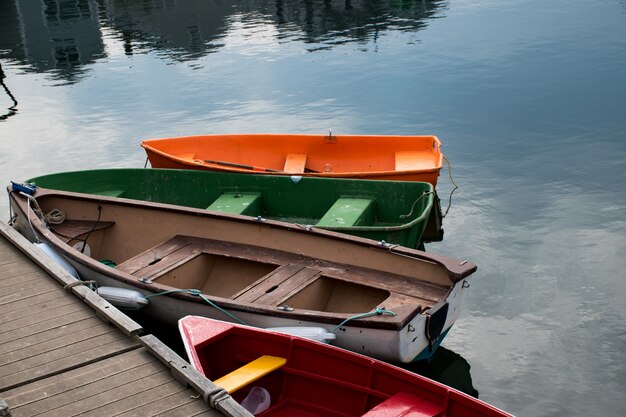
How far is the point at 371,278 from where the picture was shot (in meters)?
10.7

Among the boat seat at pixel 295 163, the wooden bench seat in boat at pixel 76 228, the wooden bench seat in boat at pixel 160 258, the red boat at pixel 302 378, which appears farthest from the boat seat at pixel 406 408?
the boat seat at pixel 295 163

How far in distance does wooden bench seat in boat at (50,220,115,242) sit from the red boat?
13.9 feet

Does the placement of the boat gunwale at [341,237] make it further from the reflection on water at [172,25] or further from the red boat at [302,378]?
the reflection on water at [172,25]

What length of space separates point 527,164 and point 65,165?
1170 cm

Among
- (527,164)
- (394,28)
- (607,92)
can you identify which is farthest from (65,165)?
(394,28)

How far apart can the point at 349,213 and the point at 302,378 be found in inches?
180

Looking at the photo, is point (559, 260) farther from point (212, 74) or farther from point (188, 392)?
point (212, 74)

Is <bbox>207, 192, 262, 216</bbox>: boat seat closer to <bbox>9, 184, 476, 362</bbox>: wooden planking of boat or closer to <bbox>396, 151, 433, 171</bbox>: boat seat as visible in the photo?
<bbox>9, 184, 476, 362</bbox>: wooden planking of boat

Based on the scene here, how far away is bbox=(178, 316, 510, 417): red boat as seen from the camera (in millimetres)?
8141

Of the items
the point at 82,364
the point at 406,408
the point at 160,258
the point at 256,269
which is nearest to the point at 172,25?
the point at 160,258

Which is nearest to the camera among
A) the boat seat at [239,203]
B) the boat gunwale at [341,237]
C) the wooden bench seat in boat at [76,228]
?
the boat gunwale at [341,237]

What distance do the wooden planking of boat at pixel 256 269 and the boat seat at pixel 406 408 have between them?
1.10 meters

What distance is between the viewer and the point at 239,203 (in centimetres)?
1398

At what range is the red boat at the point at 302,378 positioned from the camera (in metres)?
8.14
